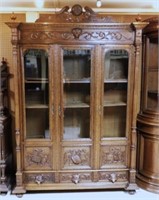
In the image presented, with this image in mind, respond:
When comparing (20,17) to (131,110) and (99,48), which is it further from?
(131,110)

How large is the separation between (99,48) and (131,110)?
783 mm

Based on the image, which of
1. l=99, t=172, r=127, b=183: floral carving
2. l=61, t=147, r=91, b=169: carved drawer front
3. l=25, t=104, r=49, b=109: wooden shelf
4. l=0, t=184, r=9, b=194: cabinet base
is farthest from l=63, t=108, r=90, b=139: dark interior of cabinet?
l=0, t=184, r=9, b=194: cabinet base

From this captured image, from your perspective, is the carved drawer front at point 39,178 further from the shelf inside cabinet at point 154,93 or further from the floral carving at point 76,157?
the shelf inside cabinet at point 154,93

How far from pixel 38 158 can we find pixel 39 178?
24 cm

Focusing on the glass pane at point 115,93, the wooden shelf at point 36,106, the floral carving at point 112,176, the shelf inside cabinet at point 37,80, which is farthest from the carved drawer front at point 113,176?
the shelf inside cabinet at point 37,80

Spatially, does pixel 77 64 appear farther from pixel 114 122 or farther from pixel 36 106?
pixel 114 122

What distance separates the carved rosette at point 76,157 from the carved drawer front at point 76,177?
9 centimetres

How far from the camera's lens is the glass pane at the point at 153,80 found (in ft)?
9.59

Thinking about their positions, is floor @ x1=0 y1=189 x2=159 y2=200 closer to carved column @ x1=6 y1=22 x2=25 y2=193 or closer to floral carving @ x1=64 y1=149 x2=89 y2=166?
carved column @ x1=6 y1=22 x2=25 y2=193

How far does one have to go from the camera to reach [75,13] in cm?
265

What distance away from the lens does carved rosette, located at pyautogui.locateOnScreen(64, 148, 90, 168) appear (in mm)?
2867

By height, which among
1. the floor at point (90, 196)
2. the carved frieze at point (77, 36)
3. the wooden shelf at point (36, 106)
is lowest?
the floor at point (90, 196)

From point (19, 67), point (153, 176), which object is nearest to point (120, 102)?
point (153, 176)

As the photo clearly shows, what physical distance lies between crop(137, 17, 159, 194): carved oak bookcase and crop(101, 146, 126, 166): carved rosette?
278mm
